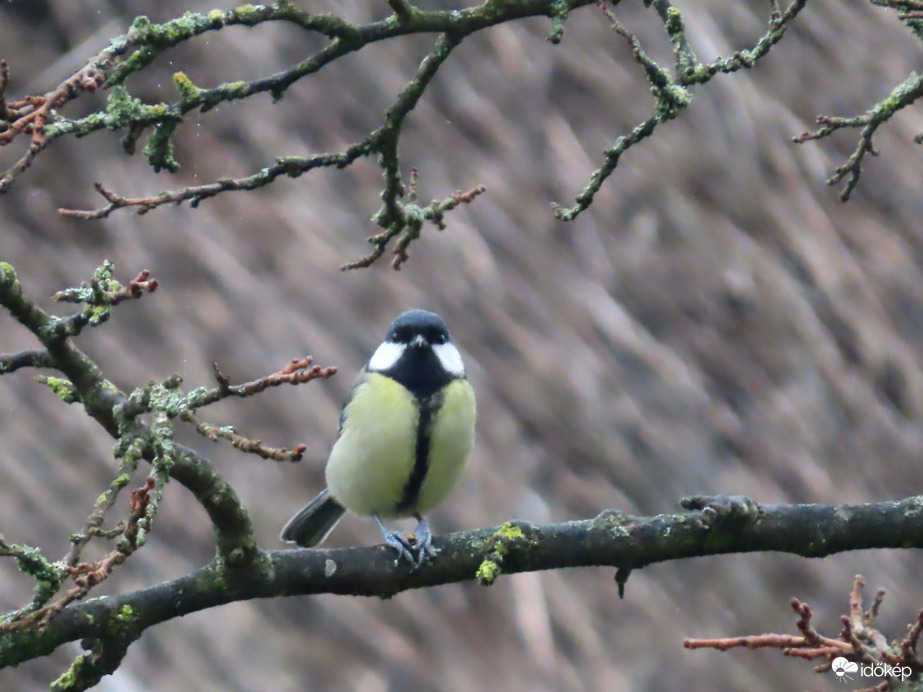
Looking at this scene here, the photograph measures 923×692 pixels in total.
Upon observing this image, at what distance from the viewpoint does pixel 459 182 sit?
8.42ft

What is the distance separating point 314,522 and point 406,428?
0.36 m

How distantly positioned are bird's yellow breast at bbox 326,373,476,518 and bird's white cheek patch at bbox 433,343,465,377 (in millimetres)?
29

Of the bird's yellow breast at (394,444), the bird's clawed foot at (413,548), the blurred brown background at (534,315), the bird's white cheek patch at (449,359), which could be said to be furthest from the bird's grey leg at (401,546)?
the blurred brown background at (534,315)

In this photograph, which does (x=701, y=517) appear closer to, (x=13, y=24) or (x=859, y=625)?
(x=859, y=625)

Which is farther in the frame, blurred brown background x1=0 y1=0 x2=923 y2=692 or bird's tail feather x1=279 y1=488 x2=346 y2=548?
blurred brown background x1=0 y1=0 x2=923 y2=692

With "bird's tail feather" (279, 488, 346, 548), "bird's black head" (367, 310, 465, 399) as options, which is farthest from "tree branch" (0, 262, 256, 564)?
"bird's tail feather" (279, 488, 346, 548)

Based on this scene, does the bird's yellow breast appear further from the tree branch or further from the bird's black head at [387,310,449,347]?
the tree branch

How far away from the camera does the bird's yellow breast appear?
1.63 metres

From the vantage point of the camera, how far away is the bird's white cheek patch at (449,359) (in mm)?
1726

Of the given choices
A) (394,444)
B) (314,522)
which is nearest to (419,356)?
(394,444)

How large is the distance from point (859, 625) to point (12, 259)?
77.3 inches

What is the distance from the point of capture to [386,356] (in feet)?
5.78

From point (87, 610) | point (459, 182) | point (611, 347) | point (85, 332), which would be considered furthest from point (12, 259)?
point (87, 610)

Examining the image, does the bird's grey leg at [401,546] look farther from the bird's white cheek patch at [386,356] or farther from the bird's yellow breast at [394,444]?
the bird's white cheek patch at [386,356]
